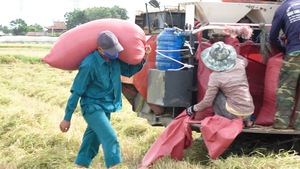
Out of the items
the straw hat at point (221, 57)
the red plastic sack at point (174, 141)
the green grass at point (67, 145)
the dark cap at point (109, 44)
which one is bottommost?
the green grass at point (67, 145)

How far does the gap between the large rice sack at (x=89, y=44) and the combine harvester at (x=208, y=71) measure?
1.50 ft

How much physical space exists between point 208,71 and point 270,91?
27.5 inches

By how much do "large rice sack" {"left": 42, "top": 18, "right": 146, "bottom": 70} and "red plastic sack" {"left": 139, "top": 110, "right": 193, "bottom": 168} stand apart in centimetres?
79

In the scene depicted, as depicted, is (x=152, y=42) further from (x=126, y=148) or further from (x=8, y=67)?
(x=8, y=67)

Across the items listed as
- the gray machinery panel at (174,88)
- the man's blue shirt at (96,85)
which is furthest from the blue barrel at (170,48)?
the man's blue shirt at (96,85)

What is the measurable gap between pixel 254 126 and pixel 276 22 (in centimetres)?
112

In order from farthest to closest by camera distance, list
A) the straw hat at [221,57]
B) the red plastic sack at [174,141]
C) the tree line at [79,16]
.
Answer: the tree line at [79,16] < the red plastic sack at [174,141] < the straw hat at [221,57]

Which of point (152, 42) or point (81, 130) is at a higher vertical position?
point (152, 42)

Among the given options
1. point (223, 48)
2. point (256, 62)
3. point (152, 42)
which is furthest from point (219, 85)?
point (152, 42)

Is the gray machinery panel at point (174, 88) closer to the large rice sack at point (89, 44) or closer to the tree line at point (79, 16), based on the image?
the large rice sack at point (89, 44)

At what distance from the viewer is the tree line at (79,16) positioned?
297 ft

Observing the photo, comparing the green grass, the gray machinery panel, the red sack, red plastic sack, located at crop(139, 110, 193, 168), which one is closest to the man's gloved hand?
red plastic sack, located at crop(139, 110, 193, 168)

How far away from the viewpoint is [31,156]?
631cm

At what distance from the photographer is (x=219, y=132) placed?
5285 mm
